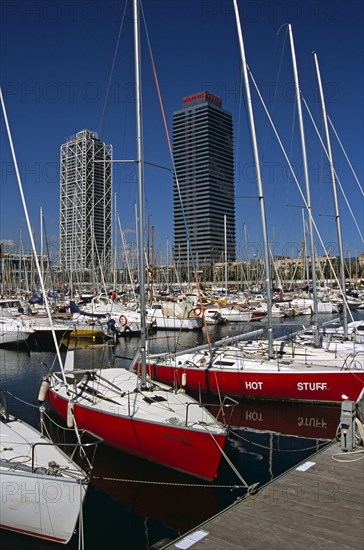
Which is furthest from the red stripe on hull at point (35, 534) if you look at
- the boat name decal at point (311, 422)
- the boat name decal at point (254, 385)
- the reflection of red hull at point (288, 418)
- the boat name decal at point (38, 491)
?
the boat name decal at point (254, 385)

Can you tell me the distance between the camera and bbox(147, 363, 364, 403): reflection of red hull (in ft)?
55.2

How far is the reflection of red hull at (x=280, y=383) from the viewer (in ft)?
55.2

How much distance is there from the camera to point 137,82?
14.7 metres

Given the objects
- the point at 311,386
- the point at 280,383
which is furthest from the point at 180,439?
the point at 311,386

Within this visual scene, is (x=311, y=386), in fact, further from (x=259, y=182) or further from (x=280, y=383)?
(x=259, y=182)

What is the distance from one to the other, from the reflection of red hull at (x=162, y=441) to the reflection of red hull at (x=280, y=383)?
3.97m

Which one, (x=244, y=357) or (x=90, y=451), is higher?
(x=244, y=357)

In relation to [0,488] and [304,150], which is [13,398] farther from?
[304,150]

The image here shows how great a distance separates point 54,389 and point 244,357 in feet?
27.6

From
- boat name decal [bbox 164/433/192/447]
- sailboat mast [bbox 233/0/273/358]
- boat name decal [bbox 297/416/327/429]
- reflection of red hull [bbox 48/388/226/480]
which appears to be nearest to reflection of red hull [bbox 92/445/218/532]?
reflection of red hull [bbox 48/388/226/480]

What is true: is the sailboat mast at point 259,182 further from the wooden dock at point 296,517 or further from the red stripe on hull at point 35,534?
the red stripe on hull at point 35,534

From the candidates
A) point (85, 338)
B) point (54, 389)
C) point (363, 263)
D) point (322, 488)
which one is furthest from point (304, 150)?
point (363, 263)

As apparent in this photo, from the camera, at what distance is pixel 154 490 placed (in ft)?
36.9

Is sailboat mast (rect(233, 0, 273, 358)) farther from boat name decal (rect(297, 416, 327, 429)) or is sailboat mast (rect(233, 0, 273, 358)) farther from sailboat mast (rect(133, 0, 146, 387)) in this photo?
sailboat mast (rect(133, 0, 146, 387))
